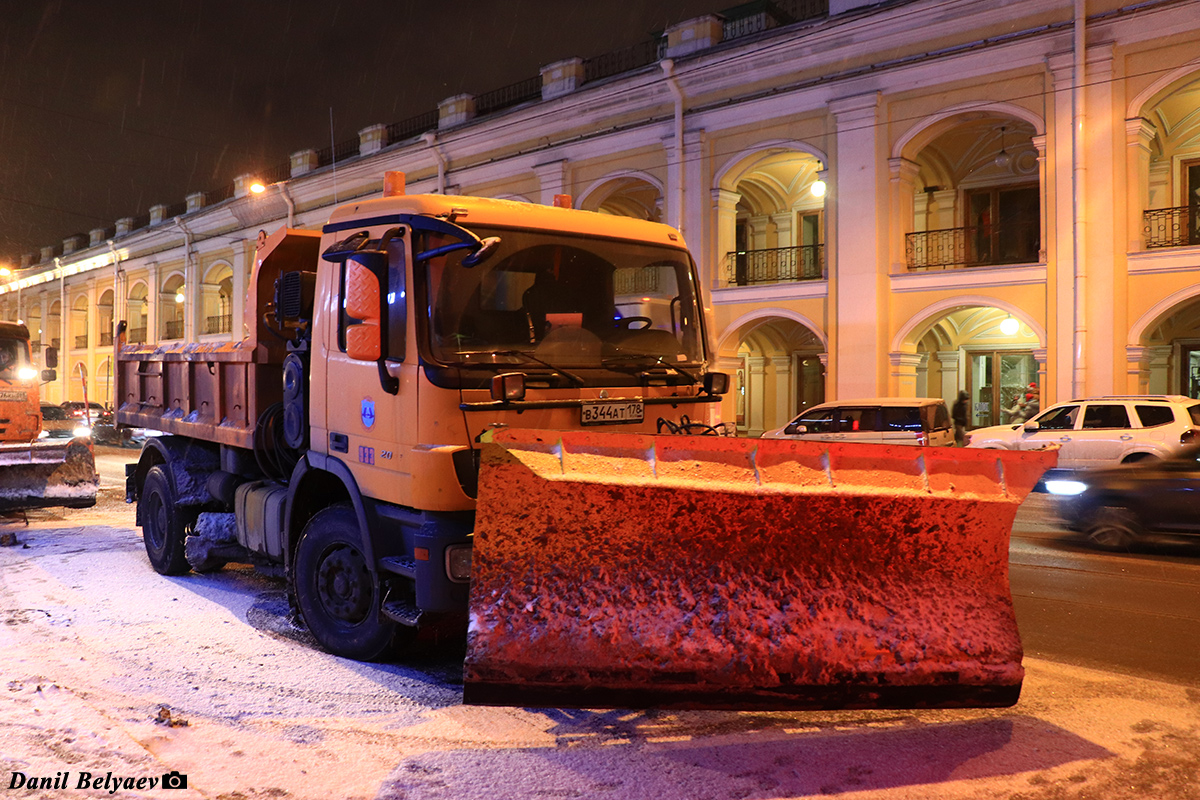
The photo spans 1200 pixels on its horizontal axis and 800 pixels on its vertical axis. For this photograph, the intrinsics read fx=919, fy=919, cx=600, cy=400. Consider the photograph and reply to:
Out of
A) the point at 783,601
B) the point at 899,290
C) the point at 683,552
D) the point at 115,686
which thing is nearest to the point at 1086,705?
the point at 783,601

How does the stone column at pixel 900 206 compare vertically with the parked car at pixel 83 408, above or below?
above

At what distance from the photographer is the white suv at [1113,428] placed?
14.1 m

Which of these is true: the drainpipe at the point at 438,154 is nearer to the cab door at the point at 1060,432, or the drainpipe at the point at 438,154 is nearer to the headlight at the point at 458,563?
the cab door at the point at 1060,432

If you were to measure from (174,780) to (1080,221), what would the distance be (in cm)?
1655

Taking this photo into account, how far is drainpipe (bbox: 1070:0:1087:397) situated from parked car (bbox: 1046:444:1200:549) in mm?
6823

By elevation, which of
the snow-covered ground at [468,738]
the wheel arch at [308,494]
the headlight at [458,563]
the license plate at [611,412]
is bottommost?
the snow-covered ground at [468,738]

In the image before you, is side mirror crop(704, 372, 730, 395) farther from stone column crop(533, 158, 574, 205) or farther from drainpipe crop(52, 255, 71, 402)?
drainpipe crop(52, 255, 71, 402)

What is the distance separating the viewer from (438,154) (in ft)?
85.8

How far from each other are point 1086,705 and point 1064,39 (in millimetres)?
14945

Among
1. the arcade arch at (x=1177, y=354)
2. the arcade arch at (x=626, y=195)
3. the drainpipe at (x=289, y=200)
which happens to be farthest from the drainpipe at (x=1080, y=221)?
the drainpipe at (x=289, y=200)

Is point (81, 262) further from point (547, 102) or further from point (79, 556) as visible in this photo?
point (79, 556)

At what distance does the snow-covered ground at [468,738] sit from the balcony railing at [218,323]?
34.2 meters

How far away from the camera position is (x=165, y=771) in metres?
3.83

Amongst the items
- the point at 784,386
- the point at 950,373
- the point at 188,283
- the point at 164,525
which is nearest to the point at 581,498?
the point at 164,525
